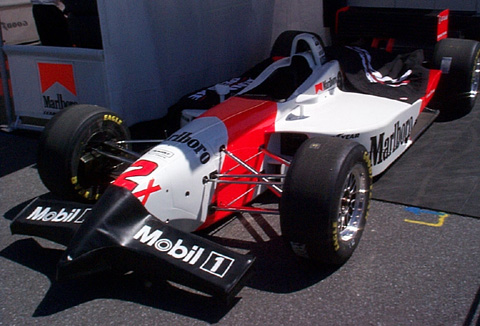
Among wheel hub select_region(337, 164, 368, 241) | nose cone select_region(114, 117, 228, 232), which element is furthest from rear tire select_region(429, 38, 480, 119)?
nose cone select_region(114, 117, 228, 232)

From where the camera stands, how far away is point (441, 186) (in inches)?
178

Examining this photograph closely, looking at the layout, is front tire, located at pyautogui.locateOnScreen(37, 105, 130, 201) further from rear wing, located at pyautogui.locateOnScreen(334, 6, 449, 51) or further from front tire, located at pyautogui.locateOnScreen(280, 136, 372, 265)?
rear wing, located at pyautogui.locateOnScreen(334, 6, 449, 51)

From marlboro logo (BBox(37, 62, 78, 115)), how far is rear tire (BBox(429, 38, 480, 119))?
4.05m

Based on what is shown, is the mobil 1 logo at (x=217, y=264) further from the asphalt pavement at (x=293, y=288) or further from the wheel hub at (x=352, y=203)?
the wheel hub at (x=352, y=203)

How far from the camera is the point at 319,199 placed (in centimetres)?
308

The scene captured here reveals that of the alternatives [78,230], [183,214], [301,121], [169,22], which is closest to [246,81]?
[169,22]

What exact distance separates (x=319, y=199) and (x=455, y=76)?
12.5ft

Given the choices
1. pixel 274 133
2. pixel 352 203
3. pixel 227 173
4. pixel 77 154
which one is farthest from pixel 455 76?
pixel 77 154

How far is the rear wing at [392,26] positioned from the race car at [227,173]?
1.58 meters

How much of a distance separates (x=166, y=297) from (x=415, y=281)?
1.47 m

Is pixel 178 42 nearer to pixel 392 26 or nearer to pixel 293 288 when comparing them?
pixel 392 26

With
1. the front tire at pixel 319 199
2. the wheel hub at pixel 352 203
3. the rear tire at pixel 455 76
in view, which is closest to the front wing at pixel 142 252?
the front tire at pixel 319 199

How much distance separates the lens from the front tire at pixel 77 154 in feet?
13.1

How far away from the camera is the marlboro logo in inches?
237
